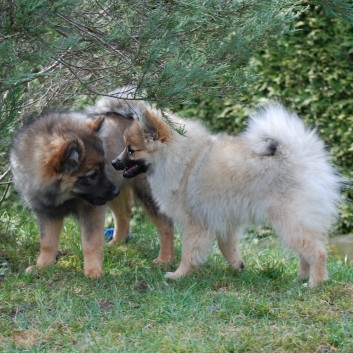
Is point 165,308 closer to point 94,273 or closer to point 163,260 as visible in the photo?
point 94,273

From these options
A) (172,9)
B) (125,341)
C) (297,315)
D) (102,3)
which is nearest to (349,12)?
(172,9)

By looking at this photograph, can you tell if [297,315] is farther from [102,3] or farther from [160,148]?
[102,3]

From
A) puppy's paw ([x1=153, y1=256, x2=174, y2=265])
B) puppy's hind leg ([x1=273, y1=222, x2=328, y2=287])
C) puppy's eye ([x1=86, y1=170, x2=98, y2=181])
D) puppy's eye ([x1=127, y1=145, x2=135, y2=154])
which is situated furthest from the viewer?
puppy's paw ([x1=153, y1=256, x2=174, y2=265])

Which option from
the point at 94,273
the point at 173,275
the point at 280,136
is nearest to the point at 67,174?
the point at 94,273

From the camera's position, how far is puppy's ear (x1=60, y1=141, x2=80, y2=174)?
5332 mm

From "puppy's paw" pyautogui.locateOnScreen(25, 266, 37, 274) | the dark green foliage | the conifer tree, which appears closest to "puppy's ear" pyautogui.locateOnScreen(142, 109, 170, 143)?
the conifer tree

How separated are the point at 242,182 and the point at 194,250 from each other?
0.65 meters

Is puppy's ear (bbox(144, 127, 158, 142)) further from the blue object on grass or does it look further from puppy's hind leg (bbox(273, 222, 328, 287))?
the blue object on grass

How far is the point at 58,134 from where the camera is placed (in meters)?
5.51

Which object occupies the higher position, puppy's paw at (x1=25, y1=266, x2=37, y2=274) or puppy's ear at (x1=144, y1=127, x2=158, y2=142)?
puppy's ear at (x1=144, y1=127, x2=158, y2=142)

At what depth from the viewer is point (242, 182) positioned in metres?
5.44

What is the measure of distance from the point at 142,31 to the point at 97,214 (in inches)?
62.8

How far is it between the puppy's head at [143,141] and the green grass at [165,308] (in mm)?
793

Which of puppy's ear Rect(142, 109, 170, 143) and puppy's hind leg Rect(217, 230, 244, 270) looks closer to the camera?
puppy's ear Rect(142, 109, 170, 143)
